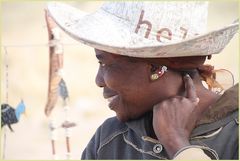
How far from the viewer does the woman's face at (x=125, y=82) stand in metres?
1.35

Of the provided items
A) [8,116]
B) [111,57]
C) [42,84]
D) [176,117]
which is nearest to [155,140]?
[176,117]

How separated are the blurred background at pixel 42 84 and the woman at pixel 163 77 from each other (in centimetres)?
312

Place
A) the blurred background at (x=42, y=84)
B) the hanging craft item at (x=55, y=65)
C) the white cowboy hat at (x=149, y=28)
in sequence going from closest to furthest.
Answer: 1. the white cowboy hat at (x=149, y=28)
2. the hanging craft item at (x=55, y=65)
3. the blurred background at (x=42, y=84)

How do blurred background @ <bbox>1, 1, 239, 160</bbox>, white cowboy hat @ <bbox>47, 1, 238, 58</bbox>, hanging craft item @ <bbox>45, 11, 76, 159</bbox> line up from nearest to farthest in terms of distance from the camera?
white cowboy hat @ <bbox>47, 1, 238, 58</bbox>, hanging craft item @ <bbox>45, 11, 76, 159</bbox>, blurred background @ <bbox>1, 1, 239, 160</bbox>

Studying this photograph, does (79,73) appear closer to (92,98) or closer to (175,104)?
(92,98)

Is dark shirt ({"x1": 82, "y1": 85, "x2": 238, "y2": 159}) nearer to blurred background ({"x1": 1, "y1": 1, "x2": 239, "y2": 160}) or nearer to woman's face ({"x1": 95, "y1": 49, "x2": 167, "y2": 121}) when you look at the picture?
woman's face ({"x1": 95, "y1": 49, "x2": 167, "y2": 121})

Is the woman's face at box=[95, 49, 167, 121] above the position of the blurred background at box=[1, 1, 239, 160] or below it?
above

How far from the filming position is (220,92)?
59.7 inches

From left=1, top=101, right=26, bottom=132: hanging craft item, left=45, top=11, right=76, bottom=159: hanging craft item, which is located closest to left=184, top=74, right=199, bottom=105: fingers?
left=45, top=11, right=76, bottom=159: hanging craft item

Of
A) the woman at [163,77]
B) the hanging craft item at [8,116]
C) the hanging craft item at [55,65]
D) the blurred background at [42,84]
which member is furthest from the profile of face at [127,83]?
the blurred background at [42,84]

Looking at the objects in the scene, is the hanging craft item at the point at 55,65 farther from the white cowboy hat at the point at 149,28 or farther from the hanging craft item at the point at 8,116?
the white cowboy hat at the point at 149,28

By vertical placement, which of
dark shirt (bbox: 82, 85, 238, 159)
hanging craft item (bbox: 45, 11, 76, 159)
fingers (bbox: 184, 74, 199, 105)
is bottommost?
hanging craft item (bbox: 45, 11, 76, 159)

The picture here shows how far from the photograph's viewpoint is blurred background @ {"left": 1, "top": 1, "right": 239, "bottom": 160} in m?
5.43

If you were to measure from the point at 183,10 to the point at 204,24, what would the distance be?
0.23 feet
